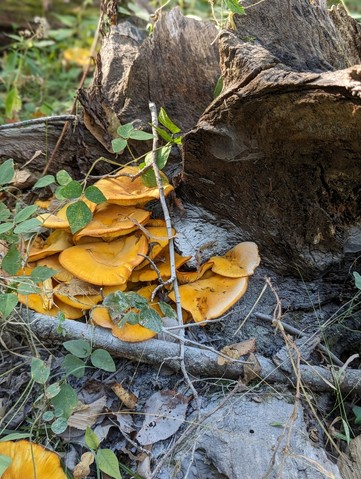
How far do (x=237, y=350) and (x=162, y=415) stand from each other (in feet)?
1.57

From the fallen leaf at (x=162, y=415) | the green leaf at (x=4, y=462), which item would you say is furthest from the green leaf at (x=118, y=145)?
the green leaf at (x=4, y=462)

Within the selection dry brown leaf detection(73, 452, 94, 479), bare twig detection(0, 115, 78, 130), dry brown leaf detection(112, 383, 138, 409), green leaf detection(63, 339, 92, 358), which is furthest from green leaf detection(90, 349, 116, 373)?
bare twig detection(0, 115, 78, 130)

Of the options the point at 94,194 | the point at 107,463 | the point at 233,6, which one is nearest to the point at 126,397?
the point at 107,463

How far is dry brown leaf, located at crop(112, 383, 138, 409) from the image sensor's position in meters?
2.67

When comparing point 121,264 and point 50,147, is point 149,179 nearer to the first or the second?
point 121,264

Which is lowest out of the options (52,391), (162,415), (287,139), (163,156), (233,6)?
(162,415)

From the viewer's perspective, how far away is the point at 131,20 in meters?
4.13

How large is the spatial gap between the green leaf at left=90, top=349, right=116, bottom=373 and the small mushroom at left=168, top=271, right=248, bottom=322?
18.0 inches

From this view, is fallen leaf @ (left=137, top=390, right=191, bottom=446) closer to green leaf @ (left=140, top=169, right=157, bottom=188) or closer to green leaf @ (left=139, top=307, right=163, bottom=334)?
green leaf @ (left=139, top=307, right=163, bottom=334)

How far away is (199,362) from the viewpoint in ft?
8.80

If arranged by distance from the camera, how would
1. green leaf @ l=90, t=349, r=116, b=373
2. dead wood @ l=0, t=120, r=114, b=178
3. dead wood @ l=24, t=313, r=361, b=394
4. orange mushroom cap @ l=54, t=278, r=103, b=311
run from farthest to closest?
dead wood @ l=0, t=120, r=114, b=178 → orange mushroom cap @ l=54, t=278, r=103, b=311 → dead wood @ l=24, t=313, r=361, b=394 → green leaf @ l=90, t=349, r=116, b=373

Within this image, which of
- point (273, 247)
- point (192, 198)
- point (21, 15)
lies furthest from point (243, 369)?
point (21, 15)

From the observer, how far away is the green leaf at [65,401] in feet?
7.99

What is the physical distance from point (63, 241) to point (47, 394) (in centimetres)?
86
